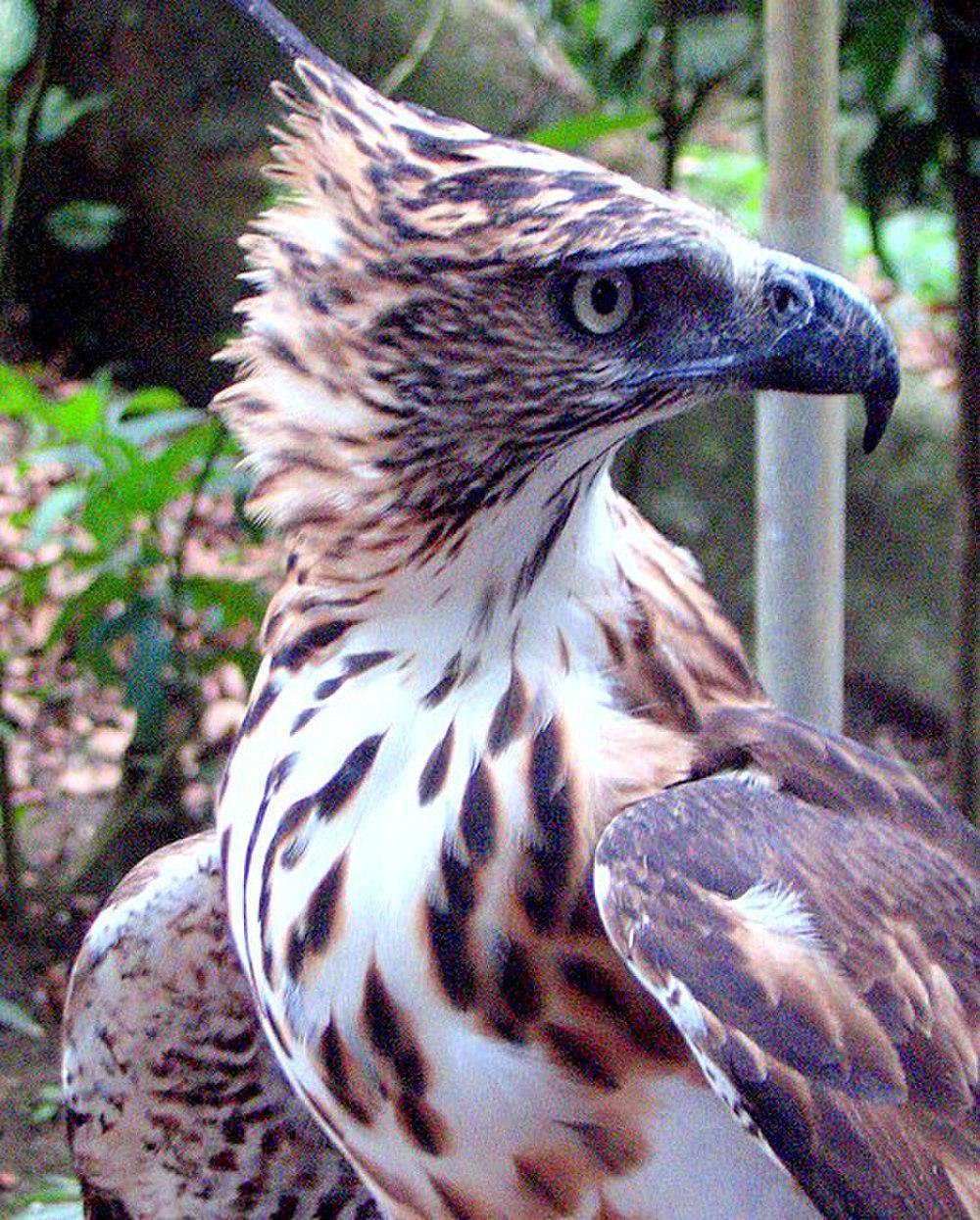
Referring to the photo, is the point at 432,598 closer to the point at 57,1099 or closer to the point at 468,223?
the point at 468,223

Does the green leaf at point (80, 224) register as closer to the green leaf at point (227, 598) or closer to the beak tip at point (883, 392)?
the green leaf at point (227, 598)

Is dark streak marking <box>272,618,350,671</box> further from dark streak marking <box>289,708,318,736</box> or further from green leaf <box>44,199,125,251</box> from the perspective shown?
green leaf <box>44,199,125,251</box>

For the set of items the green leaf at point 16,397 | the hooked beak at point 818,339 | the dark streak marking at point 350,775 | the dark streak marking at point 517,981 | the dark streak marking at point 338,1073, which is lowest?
the dark streak marking at point 338,1073

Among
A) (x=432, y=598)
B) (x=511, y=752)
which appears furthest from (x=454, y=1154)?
(x=432, y=598)

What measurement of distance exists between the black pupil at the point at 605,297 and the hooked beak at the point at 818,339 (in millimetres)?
116

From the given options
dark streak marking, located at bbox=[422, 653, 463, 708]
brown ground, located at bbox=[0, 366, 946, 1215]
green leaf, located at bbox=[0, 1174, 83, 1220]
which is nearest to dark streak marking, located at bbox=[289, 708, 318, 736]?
dark streak marking, located at bbox=[422, 653, 463, 708]

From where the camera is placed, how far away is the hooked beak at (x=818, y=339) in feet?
4.53

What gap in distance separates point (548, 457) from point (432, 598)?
17 cm

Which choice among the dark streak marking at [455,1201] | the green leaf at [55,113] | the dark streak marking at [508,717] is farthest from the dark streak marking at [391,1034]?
the green leaf at [55,113]

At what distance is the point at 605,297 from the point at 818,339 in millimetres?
172

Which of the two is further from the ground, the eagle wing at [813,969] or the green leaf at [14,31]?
the green leaf at [14,31]

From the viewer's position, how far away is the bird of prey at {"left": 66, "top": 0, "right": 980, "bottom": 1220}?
1.33m

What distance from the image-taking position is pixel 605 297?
136 centimetres

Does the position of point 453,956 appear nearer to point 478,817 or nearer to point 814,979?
point 478,817
